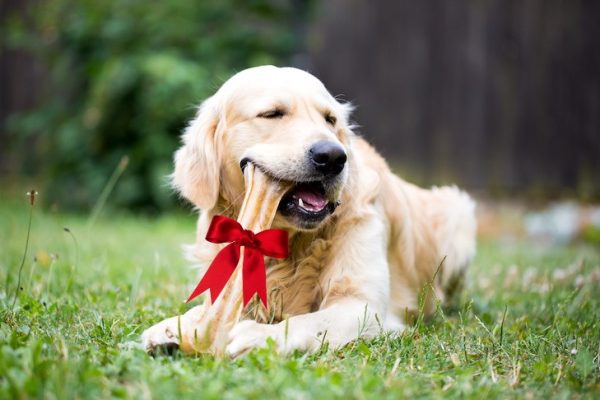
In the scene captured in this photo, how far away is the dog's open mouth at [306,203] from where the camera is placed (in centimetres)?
283

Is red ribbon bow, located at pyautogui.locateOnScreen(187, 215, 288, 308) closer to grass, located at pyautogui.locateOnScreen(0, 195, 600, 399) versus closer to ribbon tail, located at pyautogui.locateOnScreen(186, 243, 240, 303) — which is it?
ribbon tail, located at pyautogui.locateOnScreen(186, 243, 240, 303)

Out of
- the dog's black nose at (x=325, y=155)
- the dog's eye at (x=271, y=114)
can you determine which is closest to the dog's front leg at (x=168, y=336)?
the dog's black nose at (x=325, y=155)

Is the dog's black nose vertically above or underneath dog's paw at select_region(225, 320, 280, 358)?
above

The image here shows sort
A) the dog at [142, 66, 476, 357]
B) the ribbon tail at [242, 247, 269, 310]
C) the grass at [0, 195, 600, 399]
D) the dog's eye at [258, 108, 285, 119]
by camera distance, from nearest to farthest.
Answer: the grass at [0, 195, 600, 399] → the ribbon tail at [242, 247, 269, 310] → the dog at [142, 66, 476, 357] → the dog's eye at [258, 108, 285, 119]

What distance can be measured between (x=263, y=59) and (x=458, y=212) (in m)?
5.94

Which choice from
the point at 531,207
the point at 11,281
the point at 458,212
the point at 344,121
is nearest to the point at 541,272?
the point at 458,212

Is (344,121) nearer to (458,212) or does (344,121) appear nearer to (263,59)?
(458,212)

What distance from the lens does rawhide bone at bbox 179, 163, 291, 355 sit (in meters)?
→ 2.41

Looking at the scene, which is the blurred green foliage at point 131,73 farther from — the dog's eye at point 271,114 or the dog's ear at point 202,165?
the dog's eye at point 271,114

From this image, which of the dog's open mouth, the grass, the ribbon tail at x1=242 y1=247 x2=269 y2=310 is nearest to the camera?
the grass

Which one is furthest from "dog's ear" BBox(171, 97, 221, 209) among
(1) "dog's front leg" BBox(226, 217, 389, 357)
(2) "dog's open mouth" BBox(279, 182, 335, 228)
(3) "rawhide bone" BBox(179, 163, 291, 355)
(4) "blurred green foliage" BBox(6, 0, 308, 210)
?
(4) "blurred green foliage" BBox(6, 0, 308, 210)

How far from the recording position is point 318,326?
263cm

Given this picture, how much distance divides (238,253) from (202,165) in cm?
64

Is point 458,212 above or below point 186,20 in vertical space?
below
